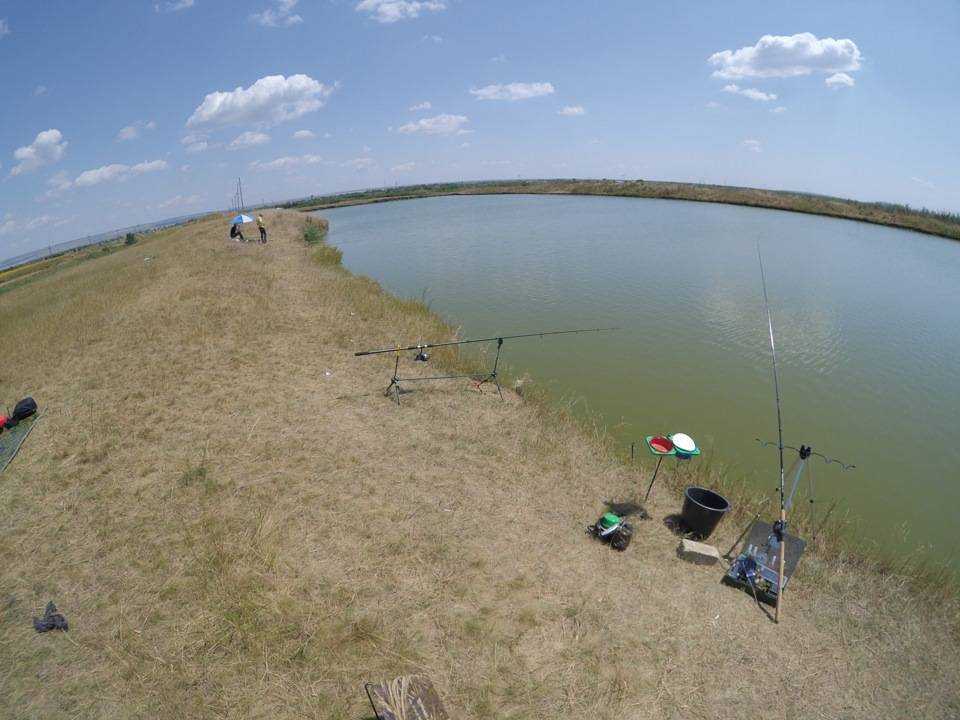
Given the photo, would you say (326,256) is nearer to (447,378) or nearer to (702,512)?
(447,378)

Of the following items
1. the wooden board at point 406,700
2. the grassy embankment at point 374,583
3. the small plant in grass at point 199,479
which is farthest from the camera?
the small plant in grass at point 199,479

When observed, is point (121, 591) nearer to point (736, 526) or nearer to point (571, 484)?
point (571, 484)

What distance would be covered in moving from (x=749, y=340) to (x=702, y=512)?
31.2ft

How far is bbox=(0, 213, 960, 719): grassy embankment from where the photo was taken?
371 centimetres

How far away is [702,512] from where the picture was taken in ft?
18.1

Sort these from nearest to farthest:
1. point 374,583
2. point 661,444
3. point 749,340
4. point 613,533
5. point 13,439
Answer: point 374,583
point 613,533
point 661,444
point 13,439
point 749,340

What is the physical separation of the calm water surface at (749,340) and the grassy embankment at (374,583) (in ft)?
8.13

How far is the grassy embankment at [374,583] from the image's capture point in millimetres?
3709

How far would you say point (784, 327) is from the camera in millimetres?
14375

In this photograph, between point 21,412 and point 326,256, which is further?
point 326,256

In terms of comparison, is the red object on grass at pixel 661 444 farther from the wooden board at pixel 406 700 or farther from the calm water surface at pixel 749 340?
the wooden board at pixel 406 700

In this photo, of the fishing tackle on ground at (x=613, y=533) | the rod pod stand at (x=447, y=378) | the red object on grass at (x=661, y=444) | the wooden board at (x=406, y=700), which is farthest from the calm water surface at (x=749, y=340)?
the wooden board at (x=406, y=700)

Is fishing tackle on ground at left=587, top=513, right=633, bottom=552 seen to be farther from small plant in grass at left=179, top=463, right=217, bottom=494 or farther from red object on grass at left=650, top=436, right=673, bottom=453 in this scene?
small plant in grass at left=179, top=463, right=217, bottom=494

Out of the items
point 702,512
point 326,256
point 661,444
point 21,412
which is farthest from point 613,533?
point 326,256
